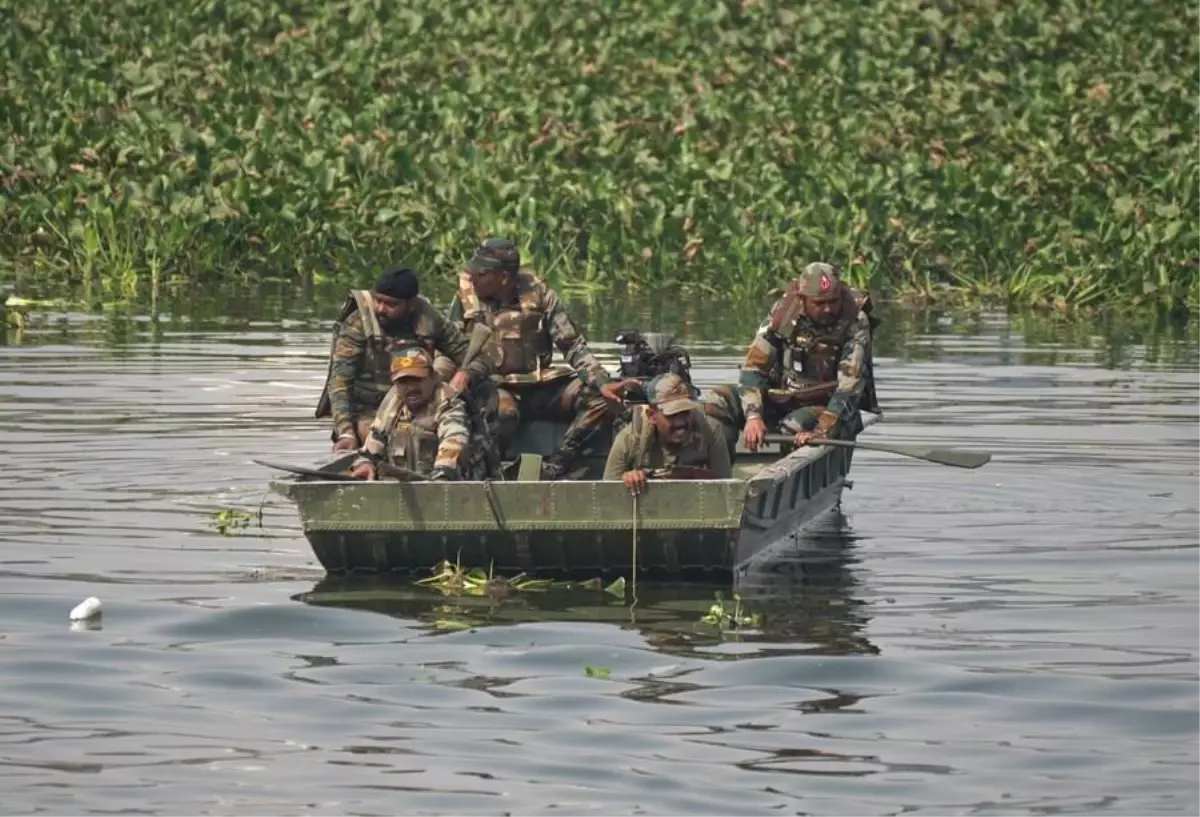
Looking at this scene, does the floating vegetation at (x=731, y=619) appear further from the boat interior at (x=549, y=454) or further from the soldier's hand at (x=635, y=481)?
the boat interior at (x=549, y=454)

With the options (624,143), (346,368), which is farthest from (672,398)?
A: (624,143)

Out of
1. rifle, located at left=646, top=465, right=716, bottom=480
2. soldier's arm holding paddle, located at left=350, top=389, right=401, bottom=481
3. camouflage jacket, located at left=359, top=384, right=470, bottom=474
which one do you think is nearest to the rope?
rifle, located at left=646, top=465, right=716, bottom=480

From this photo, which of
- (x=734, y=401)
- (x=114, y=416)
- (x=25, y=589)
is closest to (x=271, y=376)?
(x=114, y=416)

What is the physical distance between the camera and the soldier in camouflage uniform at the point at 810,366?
20.3 meters

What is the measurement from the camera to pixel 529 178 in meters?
38.3

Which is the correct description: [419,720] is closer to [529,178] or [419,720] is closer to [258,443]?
[258,443]

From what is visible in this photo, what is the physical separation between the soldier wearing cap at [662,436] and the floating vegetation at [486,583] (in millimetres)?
711

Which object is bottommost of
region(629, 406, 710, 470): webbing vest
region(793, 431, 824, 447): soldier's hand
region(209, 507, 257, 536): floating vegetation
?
region(209, 507, 257, 536): floating vegetation

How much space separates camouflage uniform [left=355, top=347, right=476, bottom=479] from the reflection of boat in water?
2.89 ft

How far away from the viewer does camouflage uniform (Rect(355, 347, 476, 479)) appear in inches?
690

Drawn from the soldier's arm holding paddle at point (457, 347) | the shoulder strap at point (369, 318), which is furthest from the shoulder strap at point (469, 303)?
the shoulder strap at point (369, 318)

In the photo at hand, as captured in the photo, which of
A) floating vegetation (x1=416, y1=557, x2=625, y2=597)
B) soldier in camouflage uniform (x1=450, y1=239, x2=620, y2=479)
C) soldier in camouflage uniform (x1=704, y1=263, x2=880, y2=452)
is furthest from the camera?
soldier in camouflage uniform (x1=704, y1=263, x2=880, y2=452)

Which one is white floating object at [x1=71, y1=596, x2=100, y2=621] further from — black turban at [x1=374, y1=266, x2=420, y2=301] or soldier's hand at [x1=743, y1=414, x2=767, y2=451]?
soldier's hand at [x1=743, y1=414, x2=767, y2=451]

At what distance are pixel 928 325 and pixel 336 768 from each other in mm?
22899
